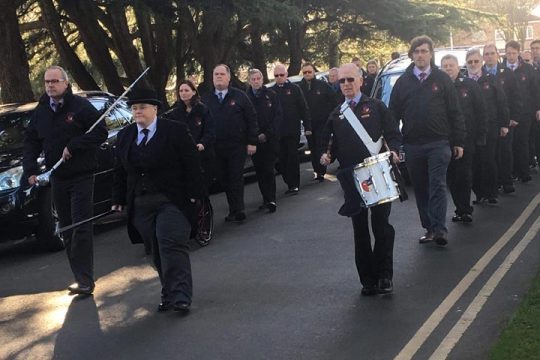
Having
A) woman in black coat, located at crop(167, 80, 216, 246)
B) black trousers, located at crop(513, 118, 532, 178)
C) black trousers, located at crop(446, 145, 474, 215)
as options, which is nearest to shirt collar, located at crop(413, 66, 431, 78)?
black trousers, located at crop(446, 145, 474, 215)

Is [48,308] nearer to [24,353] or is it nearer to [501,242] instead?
[24,353]

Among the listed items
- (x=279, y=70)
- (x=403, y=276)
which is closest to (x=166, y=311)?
(x=403, y=276)

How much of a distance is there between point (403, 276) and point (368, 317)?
1.28m

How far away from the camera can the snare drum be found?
6590mm

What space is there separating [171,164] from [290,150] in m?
6.51

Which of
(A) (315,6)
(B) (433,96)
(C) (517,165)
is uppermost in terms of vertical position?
(A) (315,6)

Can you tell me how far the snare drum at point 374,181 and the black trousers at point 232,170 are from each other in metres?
4.30

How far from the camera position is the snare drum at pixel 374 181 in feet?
21.6

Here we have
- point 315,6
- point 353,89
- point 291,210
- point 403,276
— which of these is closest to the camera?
point 353,89

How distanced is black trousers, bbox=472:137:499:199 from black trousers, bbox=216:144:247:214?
3.05 meters

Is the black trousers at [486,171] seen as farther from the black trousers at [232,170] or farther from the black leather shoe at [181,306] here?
the black leather shoe at [181,306]

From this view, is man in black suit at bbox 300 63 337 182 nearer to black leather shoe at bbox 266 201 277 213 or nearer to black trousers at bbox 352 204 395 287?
black leather shoe at bbox 266 201 277 213

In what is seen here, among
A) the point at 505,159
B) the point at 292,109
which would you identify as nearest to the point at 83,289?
the point at 292,109

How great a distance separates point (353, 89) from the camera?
22.6ft
